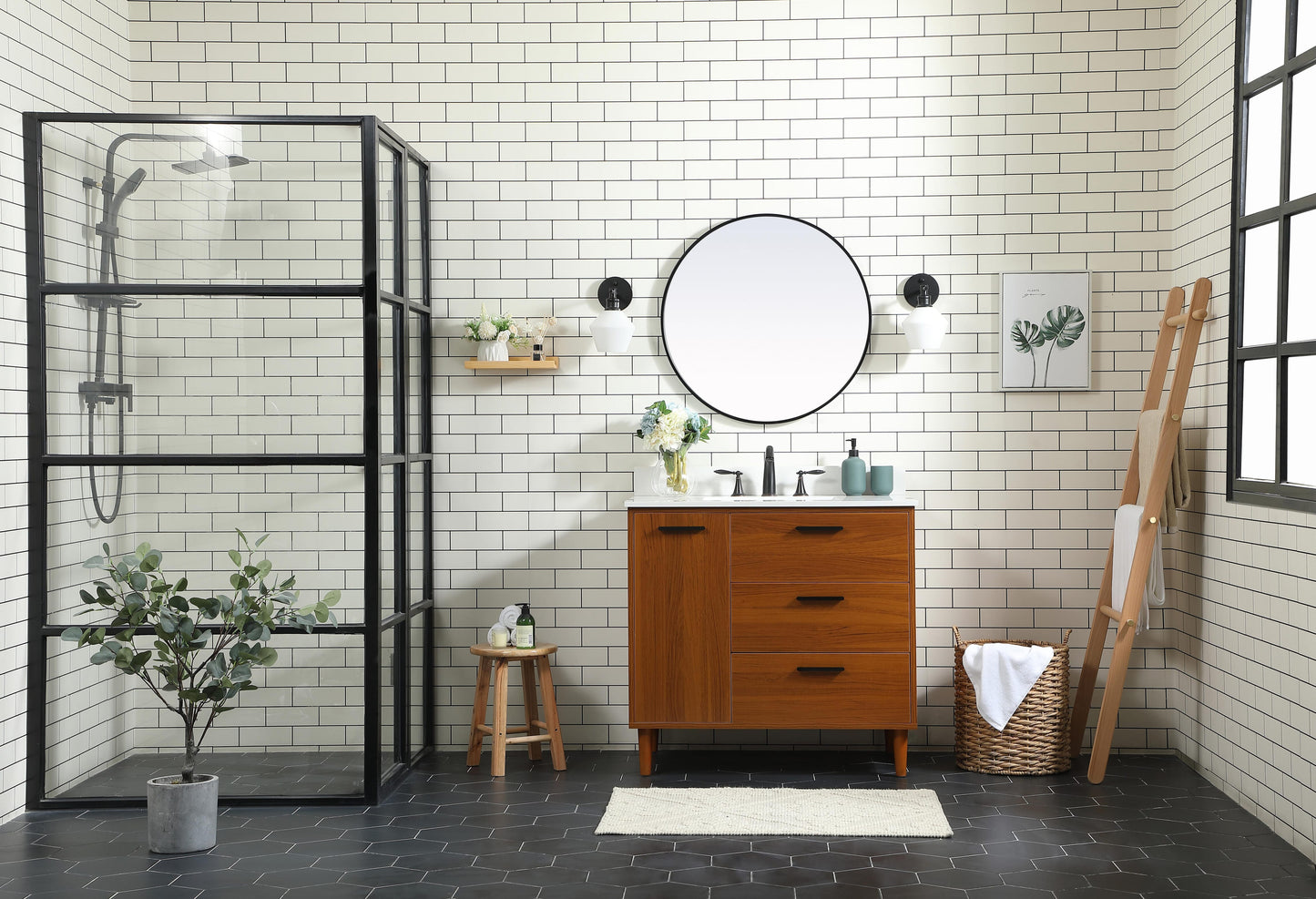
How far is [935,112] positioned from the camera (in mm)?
4449

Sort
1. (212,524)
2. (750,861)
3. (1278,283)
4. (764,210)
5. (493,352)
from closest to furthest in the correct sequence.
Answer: (750,861)
(1278,283)
(212,524)
(493,352)
(764,210)

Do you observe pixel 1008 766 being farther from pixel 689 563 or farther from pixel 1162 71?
pixel 1162 71

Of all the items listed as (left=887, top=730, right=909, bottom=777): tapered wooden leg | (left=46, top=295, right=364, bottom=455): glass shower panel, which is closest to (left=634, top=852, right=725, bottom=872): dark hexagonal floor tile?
(left=887, top=730, right=909, bottom=777): tapered wooden leg

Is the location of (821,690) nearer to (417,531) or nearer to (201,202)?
(417,531)

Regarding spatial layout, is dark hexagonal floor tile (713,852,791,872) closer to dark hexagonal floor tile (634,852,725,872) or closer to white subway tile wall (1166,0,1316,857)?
dark hexagonal floor tile (634,852,725,872)

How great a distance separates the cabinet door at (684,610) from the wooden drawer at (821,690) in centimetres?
9

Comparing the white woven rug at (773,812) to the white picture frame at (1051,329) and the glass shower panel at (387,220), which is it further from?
the glass shower panel at (387,220)

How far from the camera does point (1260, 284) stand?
146 inches

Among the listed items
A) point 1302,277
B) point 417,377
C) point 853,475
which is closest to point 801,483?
point 853,475

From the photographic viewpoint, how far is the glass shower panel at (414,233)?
432cm

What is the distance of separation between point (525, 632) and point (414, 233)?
5.49 ft

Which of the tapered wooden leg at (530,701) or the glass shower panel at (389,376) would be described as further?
the tapered wooden leg at (530,701)

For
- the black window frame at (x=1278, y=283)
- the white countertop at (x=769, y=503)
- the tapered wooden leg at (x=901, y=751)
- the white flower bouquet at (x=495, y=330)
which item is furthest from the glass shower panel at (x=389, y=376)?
the black window frame at (x=1278, y=283)

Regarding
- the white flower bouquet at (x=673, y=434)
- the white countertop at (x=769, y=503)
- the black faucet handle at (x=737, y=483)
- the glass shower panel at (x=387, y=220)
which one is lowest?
the white countertop at (x=769, y=503)
